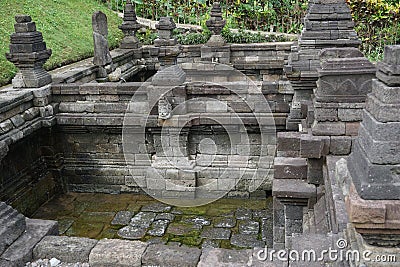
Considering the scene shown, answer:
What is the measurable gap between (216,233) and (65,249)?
344 cm

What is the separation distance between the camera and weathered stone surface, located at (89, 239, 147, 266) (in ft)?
15.7

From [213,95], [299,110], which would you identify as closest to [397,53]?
[299,110]

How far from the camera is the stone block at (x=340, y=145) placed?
5148 mm

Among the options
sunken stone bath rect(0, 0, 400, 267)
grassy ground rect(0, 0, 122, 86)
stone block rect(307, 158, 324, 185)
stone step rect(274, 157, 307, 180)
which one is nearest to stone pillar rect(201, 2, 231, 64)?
sunken stone bath rect(0, 0, 400, 267)

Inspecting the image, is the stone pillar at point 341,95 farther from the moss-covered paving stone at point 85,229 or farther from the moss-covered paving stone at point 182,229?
the moss-covered paving stone at point 85,229

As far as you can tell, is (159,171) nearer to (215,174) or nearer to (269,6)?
(215,174)

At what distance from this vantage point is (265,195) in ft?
30.8

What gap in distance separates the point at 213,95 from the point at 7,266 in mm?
5019

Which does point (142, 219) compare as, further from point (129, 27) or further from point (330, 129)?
point (129, 27)

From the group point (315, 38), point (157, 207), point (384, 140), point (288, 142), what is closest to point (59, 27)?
point (157, 207)

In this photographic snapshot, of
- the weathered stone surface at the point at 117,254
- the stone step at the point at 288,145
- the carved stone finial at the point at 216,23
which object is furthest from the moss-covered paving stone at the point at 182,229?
the carved stone finial at the point at 216,23

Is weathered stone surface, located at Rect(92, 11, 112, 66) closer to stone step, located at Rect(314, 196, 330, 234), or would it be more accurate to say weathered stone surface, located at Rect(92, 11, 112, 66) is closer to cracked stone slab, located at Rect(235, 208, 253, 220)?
cracked stone slab, located at Rect(235, 208, 253, 220)

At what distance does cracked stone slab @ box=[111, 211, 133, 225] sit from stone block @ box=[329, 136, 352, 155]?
466 centimetres

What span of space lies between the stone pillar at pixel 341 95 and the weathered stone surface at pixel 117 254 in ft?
8.19
